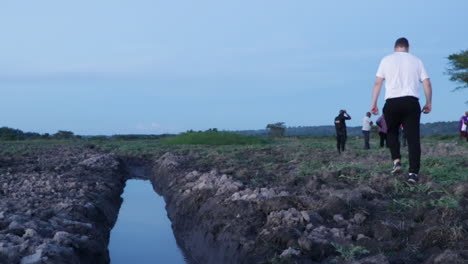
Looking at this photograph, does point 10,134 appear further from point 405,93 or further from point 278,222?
point 278,222

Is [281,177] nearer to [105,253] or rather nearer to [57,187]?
[57,187]

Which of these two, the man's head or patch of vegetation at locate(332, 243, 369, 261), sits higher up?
the man's head

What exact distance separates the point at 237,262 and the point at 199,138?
3252 centimetres

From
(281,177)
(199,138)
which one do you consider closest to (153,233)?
(281,177)

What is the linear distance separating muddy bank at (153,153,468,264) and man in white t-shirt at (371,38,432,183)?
570 millimetres

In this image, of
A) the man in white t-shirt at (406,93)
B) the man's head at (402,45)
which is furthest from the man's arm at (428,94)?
the man's head at (402,45)

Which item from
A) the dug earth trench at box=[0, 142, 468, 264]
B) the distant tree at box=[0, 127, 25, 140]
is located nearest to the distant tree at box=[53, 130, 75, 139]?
the distant tree at box=[0, 127, 25, 140]

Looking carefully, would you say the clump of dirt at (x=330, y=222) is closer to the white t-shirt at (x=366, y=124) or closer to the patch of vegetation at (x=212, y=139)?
the white t-shirt at (x=366, y=124)

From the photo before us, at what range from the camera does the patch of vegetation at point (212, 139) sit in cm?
3800

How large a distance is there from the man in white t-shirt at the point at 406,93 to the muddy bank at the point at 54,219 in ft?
13.2

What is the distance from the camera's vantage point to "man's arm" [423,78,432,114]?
830 cm

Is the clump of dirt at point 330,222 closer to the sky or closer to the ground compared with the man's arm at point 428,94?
closer to the ground

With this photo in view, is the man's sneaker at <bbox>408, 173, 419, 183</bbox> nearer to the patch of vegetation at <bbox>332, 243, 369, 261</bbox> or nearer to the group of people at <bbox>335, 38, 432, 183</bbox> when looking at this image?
the group of people at <bbox>335, 38, 432, 183</bbox>

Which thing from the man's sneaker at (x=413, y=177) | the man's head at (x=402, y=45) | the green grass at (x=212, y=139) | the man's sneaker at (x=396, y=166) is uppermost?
the man's head at (x=402, y=45)
